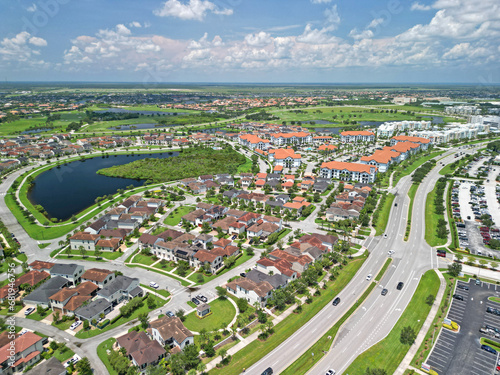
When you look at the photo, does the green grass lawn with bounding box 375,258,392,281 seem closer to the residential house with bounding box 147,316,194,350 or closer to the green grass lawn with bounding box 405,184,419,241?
the green grass lawn with bounding box 405,184,419,241

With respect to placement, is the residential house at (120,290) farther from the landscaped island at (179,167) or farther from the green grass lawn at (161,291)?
the landscaped island at (179,167)

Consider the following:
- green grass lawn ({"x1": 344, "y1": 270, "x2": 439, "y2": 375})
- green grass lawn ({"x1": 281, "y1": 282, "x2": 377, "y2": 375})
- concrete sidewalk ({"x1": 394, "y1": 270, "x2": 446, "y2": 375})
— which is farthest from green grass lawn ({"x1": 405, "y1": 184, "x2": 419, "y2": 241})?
green grass lawn ({"x1": 281, "y1": 282, "x2": 377, "y2": 375})

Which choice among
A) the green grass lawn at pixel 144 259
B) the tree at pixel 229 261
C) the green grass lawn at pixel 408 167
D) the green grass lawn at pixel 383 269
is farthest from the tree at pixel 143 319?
the green grass lawn at pixel 408 167

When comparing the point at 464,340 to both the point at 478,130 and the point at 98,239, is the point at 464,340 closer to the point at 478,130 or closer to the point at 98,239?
the point at 98,239

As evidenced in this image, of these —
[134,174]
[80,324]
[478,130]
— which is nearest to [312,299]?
[80,324]

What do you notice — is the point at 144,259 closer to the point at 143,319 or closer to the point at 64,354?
the point at 143,319

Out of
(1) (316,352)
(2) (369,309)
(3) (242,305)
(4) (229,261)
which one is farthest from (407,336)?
(4) (229,261)
